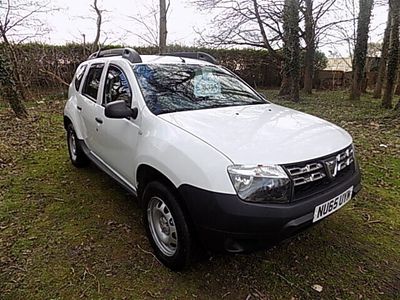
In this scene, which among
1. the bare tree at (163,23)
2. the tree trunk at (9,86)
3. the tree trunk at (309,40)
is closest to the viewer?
the tree trunk at (9,86)

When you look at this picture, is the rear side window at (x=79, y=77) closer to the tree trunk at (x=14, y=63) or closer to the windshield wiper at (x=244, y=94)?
the windshield wiper at (x=244, y=94)

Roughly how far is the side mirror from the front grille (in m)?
1.35

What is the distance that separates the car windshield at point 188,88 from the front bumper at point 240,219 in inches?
37.8

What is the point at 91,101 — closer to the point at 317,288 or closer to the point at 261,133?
the point at 261,133

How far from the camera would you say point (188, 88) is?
304cm

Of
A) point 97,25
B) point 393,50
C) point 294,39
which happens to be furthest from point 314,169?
point 97,25

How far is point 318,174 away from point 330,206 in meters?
0.25

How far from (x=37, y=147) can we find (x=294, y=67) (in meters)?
7.95

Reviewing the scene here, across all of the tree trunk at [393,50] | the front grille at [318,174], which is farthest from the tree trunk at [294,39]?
the front grille at [318,174]

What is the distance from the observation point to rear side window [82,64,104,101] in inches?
142

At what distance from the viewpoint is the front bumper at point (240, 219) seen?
188 cm

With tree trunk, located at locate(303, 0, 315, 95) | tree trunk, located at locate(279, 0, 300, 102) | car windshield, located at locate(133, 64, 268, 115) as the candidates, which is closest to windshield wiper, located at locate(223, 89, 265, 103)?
car windshield, located at locate(133, 64, 268, 115)

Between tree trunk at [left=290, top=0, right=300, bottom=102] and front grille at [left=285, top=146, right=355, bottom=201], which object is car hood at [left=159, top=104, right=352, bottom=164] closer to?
front grille at [left=285, top=146, right=355, bottom=201]

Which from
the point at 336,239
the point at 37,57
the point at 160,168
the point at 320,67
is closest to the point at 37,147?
the point at 160,168
